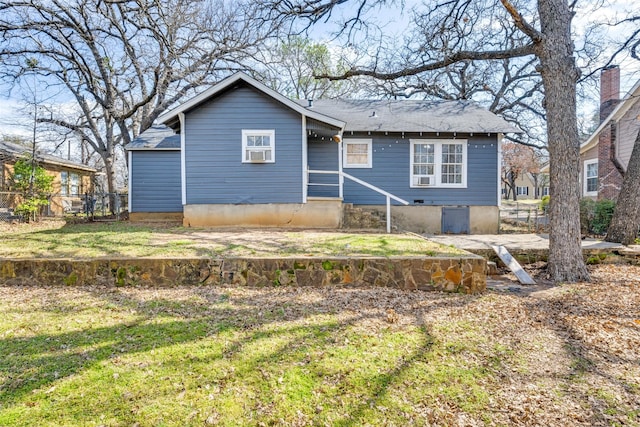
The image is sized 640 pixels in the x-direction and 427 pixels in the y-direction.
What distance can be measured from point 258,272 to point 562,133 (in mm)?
6063

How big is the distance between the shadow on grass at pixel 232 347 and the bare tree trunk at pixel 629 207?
28.3ft

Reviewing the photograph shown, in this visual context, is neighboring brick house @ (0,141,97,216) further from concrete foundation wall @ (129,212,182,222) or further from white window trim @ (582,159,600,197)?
white window trim @ (582,159,600,197)

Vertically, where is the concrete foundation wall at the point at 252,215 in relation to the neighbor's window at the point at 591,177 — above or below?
A: below

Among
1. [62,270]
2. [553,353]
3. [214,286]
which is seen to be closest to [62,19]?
[62,270]

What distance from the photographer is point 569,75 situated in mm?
6766

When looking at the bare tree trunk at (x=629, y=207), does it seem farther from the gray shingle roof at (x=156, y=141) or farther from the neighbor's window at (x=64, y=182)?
the neighbor's window at (x=64, y=182)

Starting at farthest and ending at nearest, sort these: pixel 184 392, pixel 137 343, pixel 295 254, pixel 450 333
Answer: pixel 295 254, pixel 450 333, pixel 137 343, pixel 184 392

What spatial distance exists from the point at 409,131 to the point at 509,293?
7.71m

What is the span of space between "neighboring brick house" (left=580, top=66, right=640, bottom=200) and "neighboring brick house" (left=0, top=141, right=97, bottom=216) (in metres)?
21.3

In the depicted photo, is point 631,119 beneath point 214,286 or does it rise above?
above

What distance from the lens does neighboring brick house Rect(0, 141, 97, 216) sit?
16438 millimetres

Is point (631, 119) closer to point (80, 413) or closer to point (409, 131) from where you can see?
point (409, 131)

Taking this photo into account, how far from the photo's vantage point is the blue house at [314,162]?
422 inches

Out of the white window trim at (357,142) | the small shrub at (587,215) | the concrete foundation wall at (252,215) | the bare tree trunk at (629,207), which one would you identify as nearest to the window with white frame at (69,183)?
the concrete foundation wall at (252,215)
